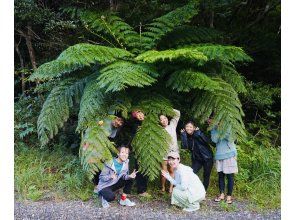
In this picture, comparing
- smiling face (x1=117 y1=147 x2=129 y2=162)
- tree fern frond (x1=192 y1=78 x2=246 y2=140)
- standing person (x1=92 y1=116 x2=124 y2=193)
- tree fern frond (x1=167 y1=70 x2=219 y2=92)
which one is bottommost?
smiling face (x1=117 y1=147 x2=129 y2=162)

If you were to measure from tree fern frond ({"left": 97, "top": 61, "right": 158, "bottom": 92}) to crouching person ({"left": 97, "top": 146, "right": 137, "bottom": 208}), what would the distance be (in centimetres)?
74

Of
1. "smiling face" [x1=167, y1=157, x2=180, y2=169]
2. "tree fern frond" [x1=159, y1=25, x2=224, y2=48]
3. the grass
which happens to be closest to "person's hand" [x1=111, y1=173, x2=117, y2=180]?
the grass

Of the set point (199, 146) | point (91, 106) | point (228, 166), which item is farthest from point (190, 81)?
point (91, 106)

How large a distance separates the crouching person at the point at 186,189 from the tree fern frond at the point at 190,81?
85cm

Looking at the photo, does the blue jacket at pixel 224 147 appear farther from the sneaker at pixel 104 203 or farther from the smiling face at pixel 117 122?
the sneaker at pixel 104 203

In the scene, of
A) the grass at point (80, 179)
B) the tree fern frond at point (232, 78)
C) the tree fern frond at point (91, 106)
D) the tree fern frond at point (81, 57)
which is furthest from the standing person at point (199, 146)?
the tree fern frond at point (81, 57)

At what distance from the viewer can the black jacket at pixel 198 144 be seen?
A: 4.76 m

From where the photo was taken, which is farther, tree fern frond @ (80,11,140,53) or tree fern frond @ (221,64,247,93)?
tree fern frond @ (80,11,140,53)

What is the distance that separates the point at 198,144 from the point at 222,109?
50 centimetres

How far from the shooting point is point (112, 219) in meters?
4.30

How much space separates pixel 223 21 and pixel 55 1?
2949mm

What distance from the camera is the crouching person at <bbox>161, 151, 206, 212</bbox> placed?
4449 mm

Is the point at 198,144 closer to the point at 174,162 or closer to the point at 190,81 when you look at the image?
the point at 174,162

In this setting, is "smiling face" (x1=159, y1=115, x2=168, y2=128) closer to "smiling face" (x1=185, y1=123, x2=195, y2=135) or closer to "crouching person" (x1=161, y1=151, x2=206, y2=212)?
"smiling face" (x1=185, y1=123, x2=195, y2=135)
